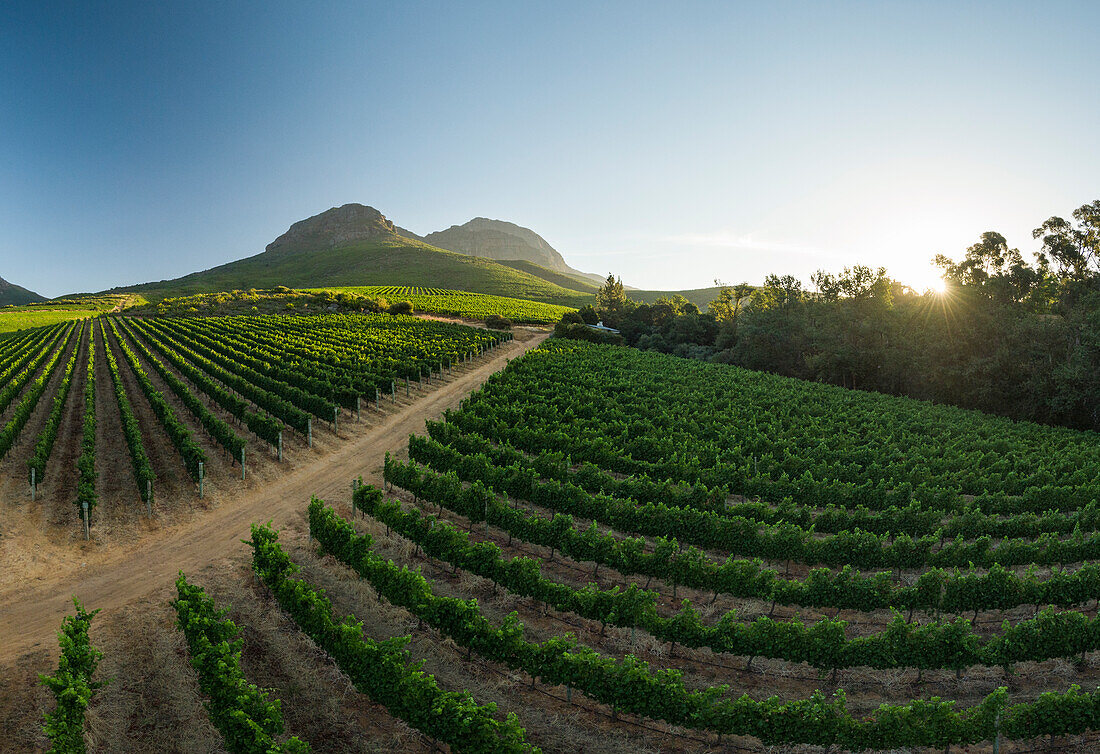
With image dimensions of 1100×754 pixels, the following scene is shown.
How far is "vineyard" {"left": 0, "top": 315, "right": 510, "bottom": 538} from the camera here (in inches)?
968

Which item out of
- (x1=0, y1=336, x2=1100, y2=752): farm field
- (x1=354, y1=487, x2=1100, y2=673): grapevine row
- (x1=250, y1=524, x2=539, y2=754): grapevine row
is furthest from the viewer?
(x1=354, y1=487, x2=1100, y2=673): grapevine row

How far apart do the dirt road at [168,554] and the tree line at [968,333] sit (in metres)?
53.9

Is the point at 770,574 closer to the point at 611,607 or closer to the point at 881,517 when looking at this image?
the point at 611,607

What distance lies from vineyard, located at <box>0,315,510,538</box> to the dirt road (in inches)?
83.9

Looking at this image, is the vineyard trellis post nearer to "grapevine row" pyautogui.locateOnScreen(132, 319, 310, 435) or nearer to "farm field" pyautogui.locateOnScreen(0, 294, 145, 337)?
"grapevine row" pyautogui.locateOnScreen(132, 319, 310, 435)

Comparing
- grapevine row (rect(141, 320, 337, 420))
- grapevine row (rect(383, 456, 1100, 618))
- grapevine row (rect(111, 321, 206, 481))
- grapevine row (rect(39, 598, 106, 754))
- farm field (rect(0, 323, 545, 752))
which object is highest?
grapevine row (rect(141, 320, 337, 420))

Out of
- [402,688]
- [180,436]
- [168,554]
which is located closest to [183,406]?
[180,436]

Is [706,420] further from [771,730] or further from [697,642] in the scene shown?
[771,730]

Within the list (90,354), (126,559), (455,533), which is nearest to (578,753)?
(455,533)

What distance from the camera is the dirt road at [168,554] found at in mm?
15445

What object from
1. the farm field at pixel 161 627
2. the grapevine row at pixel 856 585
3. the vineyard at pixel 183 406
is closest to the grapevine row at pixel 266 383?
the vineyard at pixel 183 406

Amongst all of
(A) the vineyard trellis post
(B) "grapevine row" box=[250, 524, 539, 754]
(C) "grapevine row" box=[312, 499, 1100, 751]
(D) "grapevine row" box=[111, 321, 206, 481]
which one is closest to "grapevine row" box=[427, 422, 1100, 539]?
(C) "grapevine row" box=[312, 499, 1100, 751]

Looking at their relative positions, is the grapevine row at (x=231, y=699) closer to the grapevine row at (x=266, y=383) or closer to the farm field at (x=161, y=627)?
the farm field at (x=161, y=627)

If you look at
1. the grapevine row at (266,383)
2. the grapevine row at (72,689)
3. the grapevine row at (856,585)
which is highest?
the grapevine row at (266,383)
